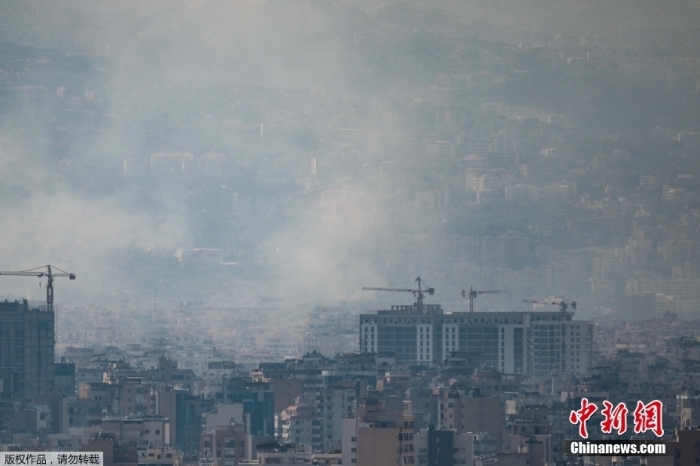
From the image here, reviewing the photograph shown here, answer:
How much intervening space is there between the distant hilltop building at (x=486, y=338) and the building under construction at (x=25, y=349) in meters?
7.34

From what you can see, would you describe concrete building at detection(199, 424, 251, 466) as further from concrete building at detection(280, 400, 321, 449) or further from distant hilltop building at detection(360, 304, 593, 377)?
distant hilltop building at detection(360, 304, 593, 377)

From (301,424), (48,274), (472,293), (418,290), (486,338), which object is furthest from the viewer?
(418,290)

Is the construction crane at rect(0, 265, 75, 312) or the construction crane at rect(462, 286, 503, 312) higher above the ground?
the construction crane at rect(0, 265, 75, 312)

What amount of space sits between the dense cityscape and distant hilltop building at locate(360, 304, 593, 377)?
0.11 metres

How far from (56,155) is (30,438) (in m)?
41.6

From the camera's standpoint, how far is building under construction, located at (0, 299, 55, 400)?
1388 inches

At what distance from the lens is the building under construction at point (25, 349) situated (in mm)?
35250

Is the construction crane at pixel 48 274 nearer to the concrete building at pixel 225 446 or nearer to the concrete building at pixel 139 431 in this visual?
the concrete building at pixel 139 431

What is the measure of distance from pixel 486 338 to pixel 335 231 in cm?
1489

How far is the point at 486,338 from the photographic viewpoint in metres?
45.5
